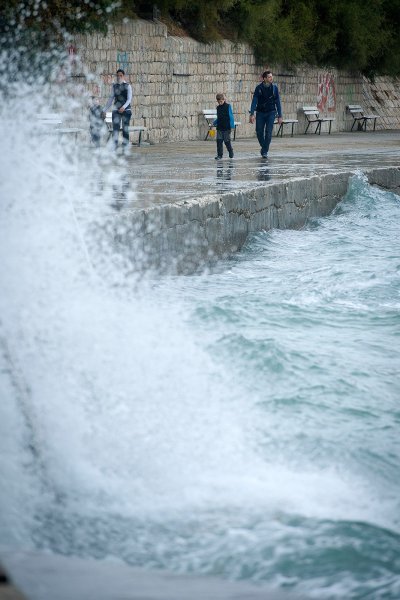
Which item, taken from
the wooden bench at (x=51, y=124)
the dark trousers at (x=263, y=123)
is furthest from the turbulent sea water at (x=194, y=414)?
the wooden bench at (x=51, y=124)

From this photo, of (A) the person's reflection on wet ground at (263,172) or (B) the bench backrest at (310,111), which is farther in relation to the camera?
(B) the bench backrest at (310,111)

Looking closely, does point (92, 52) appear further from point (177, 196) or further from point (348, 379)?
point (348, 379)

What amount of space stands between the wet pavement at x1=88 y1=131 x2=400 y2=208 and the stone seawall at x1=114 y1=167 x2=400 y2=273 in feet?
0.68

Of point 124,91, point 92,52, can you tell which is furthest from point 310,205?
point 92,52

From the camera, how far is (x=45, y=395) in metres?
5.55

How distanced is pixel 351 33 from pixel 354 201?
19595 mm

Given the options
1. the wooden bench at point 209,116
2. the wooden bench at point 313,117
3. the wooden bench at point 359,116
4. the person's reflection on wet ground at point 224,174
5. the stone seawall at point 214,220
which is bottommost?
the stone seawall at point 214,220

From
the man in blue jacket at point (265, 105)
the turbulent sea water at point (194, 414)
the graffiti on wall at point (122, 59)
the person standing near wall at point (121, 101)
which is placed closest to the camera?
the turbulent sea water at point (194, 414)

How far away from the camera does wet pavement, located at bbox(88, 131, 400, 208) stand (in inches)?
441

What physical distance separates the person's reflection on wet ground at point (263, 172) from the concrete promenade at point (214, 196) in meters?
0.01

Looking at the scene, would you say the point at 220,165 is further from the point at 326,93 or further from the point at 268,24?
the point at 326,93

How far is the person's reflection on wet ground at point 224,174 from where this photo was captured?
11.9m

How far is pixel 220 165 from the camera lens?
1585 cm

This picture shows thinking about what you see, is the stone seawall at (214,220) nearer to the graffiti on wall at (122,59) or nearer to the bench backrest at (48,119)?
the bench backrest at (48,119)
